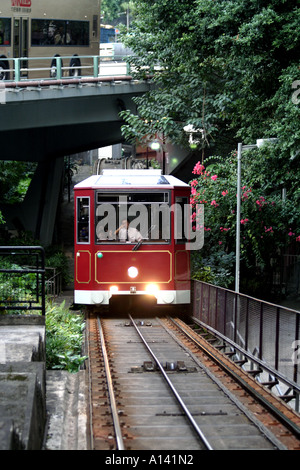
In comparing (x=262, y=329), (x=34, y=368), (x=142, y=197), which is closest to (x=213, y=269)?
(x=142, y=197)

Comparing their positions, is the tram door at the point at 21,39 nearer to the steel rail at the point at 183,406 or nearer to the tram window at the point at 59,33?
the tram window at the point at 59,33

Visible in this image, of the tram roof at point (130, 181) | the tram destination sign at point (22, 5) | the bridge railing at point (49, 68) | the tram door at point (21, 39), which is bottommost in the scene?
the tram roof at point (130, 181)

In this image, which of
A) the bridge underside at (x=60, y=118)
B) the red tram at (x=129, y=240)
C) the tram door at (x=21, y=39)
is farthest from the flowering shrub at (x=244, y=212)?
the tram door at (x=21, y=39)

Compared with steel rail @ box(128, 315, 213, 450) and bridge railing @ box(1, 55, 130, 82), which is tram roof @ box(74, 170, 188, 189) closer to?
steel rail @ box(128, 315, 213, 450)

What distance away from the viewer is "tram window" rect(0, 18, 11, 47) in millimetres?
29531

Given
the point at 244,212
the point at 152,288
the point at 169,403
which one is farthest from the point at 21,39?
the point at 169,403

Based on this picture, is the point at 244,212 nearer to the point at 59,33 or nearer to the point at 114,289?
the point at 114,289

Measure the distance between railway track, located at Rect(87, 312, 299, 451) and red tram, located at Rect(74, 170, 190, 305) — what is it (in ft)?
7.87

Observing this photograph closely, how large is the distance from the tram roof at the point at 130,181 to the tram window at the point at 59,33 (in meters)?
14.6

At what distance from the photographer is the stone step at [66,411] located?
25.2ft

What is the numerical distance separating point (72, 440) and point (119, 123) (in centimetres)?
2713

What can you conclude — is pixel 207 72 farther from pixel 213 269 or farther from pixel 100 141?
pixel 100 141

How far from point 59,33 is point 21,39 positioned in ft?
6.55

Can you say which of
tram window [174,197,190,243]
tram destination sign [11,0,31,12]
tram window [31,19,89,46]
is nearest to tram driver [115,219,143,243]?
tram window [174,197,190,243]
